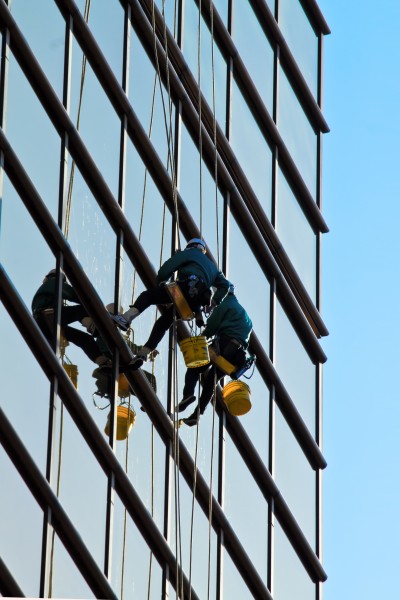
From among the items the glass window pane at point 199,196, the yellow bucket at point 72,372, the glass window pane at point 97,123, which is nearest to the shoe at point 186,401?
the yellow bucket at point 72,372

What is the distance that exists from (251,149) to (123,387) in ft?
16.7

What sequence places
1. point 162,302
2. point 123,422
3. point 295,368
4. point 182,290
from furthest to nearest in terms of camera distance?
1. point 295,368
2. point 123,422
3. point 162,302
4. point 182,290

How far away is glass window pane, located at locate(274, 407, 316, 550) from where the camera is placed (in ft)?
89.9

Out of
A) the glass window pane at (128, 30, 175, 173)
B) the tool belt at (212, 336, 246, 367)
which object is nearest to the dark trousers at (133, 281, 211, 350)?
the tool belt at (212, 336, 246, 367)

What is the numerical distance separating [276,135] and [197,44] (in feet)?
6.78

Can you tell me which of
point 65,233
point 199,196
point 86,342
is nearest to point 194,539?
point 86,342

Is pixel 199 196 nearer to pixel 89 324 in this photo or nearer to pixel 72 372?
pixel 89 324

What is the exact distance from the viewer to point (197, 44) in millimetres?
27609

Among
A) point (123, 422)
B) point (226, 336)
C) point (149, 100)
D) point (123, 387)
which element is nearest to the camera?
point (226, 336)

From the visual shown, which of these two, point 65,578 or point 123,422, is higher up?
point 123,422

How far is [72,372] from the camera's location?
2397 centimetres

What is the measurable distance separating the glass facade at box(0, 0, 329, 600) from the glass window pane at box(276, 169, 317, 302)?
35 mm

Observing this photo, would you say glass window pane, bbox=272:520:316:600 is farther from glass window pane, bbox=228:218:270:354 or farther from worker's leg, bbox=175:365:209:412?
worker's leg, bbox=175:365:209:412

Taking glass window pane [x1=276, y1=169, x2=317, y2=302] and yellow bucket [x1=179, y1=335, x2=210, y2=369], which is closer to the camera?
yellow bucket [x1=179, y1=335, x2=210, y2=369]
